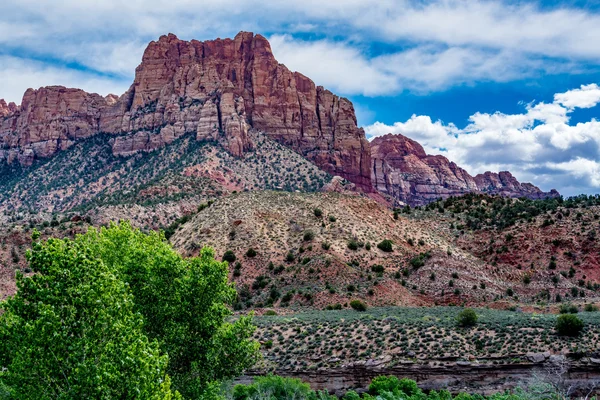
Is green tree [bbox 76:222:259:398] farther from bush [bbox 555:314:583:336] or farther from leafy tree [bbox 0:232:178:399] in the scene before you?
bush [bbox 555:314:583:336]

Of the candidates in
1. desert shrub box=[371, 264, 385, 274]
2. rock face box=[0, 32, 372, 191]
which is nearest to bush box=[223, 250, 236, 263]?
desert shrub box=[371, 264, 385, 274]

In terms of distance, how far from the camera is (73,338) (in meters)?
12.3

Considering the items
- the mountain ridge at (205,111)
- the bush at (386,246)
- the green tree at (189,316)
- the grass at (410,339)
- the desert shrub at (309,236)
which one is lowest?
the grass at (410,339)

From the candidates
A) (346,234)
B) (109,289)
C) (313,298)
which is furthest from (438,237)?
(109,289)

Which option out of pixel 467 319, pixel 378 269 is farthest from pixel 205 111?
pixel 467 319

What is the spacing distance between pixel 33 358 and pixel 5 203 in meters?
116

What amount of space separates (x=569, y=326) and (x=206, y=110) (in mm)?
101140

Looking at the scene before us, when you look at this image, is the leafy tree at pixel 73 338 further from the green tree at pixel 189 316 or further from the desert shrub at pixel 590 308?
the desert shrub at pixel 590 308

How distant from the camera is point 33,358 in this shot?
12312 millimetres

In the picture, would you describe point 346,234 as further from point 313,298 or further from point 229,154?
point 229,154

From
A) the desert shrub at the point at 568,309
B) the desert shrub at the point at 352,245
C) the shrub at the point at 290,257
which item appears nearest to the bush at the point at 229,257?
the shrub at the point at 290,257

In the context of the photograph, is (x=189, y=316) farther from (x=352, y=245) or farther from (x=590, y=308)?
(x=352, y=245)

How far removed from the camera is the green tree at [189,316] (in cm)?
1884

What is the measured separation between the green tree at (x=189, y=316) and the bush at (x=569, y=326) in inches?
823
